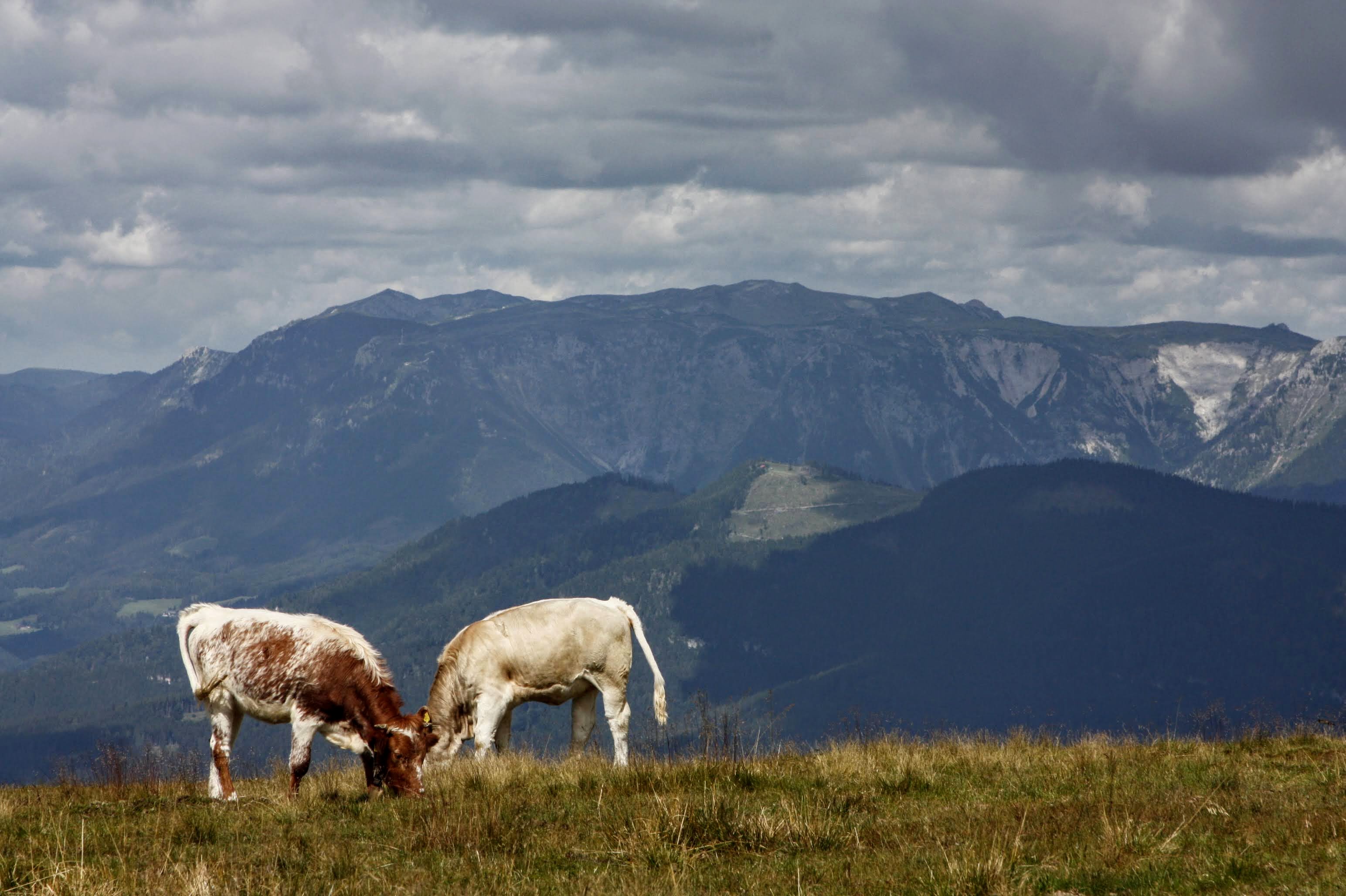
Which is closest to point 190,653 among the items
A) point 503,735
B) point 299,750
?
point 299,750

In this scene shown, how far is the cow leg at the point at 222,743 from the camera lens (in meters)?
20.6

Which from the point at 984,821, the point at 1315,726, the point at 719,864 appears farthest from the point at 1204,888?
the point at 1315,726

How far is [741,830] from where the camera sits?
14.9 meters

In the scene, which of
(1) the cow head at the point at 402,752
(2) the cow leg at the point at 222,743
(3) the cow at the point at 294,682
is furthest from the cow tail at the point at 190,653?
(1) the cow head at the point at 402,752

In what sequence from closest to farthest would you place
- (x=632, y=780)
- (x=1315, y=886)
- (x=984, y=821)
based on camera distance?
1. (x=1315, y=886)
2. (x=984, y=821)
3. (x=632, y=780)

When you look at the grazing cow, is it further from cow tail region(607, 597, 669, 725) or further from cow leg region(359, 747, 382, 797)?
cow leg region(359, 747, 382, 797)

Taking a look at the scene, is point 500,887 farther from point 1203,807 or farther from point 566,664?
point 566,664

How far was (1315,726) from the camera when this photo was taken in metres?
25.5

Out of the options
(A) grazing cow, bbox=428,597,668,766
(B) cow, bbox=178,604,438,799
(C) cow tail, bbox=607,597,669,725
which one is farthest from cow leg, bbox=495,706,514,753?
(B) cow, bbox=178,604,438,799

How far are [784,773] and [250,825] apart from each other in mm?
7302

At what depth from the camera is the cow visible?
21188mm

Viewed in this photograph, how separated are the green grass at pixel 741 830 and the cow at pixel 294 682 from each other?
2.85 ft

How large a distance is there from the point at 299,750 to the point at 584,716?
7.98 m

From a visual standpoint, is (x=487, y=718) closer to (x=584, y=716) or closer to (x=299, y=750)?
(x=584, y=716)
